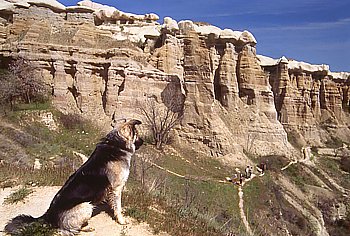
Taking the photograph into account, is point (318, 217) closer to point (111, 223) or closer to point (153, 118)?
point (153, 118)

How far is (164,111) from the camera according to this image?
88.7ft

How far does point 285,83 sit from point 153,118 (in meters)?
21.8

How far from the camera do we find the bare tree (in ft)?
84.1

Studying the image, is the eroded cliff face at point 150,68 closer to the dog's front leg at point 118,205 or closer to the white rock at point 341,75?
the dog's front leg at point 118,205

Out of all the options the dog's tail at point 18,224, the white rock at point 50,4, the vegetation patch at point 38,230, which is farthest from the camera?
the white rock at point 50,4

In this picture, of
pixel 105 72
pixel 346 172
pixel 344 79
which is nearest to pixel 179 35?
pixel 105 72

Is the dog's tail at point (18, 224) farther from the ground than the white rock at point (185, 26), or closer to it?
closer to it

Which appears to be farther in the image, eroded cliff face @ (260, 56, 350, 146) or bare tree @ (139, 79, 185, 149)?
eroded cliff face @ (260, 56, 350, 146)

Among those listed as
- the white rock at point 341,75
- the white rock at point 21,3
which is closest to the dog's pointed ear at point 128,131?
the white rock at point 21,3

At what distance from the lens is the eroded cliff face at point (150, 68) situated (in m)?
24.3

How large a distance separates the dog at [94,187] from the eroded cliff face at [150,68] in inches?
745

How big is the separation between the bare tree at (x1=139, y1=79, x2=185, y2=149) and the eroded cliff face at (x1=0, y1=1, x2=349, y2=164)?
433 millimetres

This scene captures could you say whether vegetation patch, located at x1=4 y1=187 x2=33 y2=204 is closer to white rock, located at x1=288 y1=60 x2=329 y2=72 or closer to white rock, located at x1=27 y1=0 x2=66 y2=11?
white rock, located at x1=27 y1=0 x2=66 y2=11

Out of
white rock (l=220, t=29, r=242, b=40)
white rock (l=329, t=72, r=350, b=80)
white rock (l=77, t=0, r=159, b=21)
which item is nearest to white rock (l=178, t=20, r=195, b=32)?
white rock (l=220, t=29, r=242, b=40)
